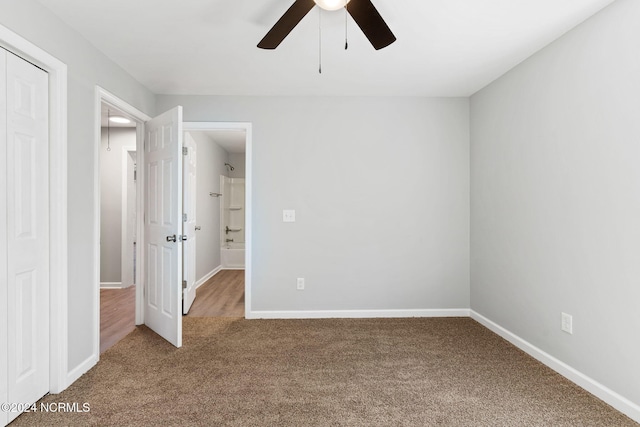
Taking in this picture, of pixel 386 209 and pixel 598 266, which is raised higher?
pixel 386 209

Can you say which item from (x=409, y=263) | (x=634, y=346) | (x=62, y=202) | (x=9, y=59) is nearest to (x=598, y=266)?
(x=634, y=346)

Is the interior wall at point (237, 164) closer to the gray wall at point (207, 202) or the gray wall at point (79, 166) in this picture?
the gray wall at point (207, 202)

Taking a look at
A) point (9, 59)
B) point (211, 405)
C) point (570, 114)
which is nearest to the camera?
point (9, 59)

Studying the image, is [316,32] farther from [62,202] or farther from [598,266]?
[598,266]

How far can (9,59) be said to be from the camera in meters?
1.82

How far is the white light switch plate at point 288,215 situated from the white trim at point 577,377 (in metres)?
2.19

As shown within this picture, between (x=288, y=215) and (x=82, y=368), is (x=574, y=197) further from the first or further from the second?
(x=82, y=368)

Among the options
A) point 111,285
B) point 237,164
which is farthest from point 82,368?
point 237,164

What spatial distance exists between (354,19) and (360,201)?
6.88ft

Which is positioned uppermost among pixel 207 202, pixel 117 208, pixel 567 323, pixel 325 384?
pixel 207 202

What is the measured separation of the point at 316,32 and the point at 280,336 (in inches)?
97.6

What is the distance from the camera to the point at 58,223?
2146 millimetres

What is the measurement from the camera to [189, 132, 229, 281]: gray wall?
5125 millimetres

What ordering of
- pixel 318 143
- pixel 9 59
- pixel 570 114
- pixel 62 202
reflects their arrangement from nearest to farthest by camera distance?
pixel 9 59 → pixel 62 202 → pixel 570 114 → pixel 318 143
